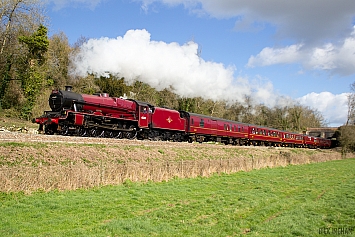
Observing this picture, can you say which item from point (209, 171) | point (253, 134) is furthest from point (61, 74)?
point (209, 171)

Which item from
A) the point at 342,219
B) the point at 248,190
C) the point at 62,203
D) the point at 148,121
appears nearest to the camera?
the point at 342,219

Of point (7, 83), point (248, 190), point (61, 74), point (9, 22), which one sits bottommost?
point (248, 190)

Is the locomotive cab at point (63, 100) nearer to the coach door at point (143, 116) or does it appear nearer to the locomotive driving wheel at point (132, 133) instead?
the locomotive driving wheel at point (132, 133)

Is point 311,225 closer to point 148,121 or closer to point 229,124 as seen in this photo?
point 148,121

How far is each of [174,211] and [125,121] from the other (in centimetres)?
1387

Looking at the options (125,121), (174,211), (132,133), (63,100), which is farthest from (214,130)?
(174,211)

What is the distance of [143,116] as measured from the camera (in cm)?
2447

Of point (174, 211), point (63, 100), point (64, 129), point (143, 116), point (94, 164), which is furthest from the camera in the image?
point (143, 116)

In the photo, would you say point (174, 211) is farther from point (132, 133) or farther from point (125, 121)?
point (132, 133)

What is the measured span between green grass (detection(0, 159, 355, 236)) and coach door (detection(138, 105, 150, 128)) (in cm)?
1001

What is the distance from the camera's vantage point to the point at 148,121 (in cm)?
2519

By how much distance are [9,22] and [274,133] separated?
37.8m

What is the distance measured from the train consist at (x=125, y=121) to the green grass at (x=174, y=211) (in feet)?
24.8

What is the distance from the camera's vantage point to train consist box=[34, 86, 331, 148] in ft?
63.5
